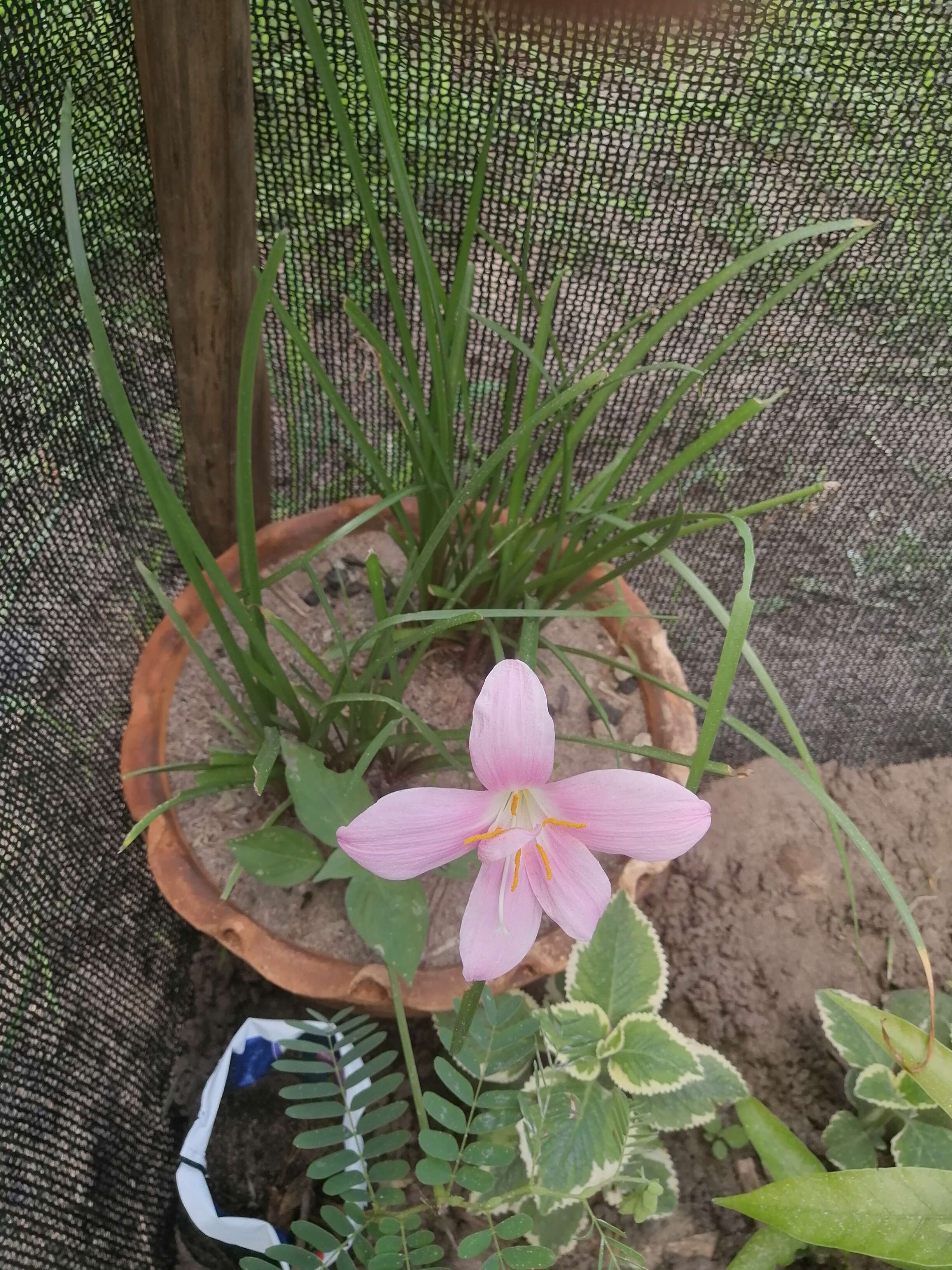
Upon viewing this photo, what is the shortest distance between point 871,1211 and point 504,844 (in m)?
0.49

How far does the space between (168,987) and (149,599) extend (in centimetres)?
44

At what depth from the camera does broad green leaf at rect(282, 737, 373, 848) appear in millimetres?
680

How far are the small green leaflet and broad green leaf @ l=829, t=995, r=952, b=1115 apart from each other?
52 cm

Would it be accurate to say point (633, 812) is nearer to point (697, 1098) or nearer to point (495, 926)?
point (495, 926)

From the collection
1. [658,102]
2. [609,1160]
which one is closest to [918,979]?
[609,1160]

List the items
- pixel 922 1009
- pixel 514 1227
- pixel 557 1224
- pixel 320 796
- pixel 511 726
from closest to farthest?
pixel 511 726
pixel 514 1227
pixel 320 796
pixel 557 1224
pixel 922 1009

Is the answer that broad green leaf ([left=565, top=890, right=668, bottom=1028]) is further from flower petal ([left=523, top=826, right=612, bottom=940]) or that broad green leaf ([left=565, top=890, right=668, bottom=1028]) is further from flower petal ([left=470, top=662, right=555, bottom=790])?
flower petal ([left=470, top=662, right=555, bottom=790])

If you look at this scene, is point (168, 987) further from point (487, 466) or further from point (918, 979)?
point (918, 979)

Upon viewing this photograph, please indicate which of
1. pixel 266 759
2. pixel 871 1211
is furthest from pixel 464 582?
pixel 871 1211

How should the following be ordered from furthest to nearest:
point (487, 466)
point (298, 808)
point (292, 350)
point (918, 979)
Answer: point (918, 979), point (292, 350), point (298, 808), point (487, 466)

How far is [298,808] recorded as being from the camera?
2.22ft

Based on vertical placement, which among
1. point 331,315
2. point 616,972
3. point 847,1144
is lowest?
point 847,1144

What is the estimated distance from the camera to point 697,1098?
87 cm

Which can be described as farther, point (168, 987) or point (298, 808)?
point (168, 987)
